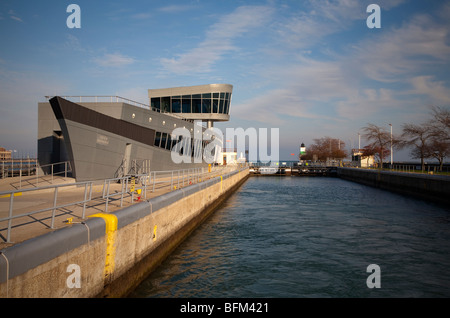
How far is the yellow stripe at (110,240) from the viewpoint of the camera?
8.11 meters

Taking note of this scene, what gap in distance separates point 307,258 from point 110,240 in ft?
26.4

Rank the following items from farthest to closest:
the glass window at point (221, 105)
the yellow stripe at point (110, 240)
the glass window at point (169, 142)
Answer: the glass window at point (221, 105), the glass window at point (169, 142), the yellow stripe at point (110, 240)

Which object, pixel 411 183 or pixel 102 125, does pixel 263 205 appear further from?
pixel 411 183

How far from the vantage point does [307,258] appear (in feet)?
43.2

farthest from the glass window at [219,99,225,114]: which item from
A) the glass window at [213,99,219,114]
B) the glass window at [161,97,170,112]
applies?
the glass window at [161,97,170,112]

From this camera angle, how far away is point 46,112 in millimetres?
25203

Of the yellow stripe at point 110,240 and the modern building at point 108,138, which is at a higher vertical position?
the modern building at point 108,138

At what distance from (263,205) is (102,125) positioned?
49.5 ft

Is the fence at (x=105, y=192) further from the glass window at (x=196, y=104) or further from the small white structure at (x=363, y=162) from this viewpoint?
the small white structure at (x=363, y=162)

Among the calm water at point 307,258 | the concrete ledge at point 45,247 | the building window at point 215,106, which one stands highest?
the building window at point 215,106

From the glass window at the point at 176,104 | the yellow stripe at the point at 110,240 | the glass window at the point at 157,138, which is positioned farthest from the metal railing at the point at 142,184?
the glass window at the point at 176,104

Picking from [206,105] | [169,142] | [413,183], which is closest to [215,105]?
[206,105]

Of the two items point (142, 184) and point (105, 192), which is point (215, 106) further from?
point (105, 192)
